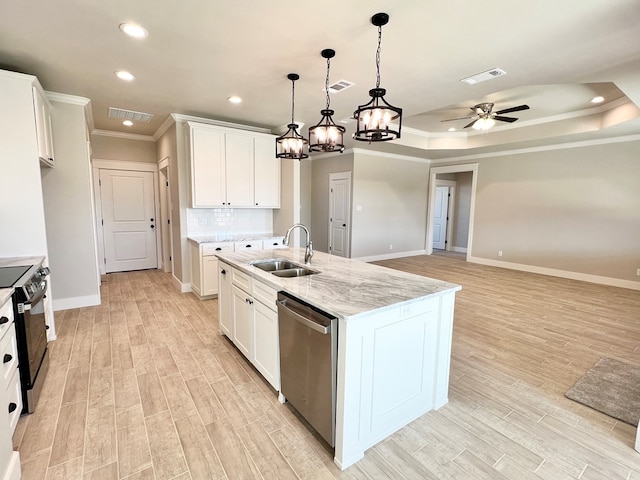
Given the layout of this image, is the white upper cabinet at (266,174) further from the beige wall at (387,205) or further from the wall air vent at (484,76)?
the wall air vent at (484,76)

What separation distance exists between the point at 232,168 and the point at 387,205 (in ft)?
13.5

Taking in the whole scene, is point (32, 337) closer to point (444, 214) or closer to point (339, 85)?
point (339, 85)

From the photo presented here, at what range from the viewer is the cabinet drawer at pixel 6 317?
168 centimetres

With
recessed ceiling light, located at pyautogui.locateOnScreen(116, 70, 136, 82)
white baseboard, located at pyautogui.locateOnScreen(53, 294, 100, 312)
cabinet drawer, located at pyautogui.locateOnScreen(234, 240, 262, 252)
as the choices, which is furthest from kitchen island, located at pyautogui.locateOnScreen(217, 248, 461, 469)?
white baseboard, located at pyautogui.locateOnScreen(53, 294, 100, 312)

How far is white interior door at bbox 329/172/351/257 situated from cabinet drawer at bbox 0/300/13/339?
228 inches

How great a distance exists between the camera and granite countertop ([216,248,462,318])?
5.56 feet

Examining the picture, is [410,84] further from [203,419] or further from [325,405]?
[203,419]

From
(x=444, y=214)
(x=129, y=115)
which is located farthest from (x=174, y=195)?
(x=444, y=214)

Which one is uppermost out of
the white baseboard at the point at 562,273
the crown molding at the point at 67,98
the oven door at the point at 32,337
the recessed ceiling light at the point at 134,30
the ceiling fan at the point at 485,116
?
the ceiling fan at the point at 485,116

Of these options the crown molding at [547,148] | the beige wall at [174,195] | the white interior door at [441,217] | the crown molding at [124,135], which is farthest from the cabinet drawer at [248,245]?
the white interior door at [441,217]

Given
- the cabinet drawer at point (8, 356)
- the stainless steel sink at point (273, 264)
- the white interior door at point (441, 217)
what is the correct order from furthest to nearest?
the white interior door at point (441, 217)
the stainless steel sink at point (273, 264)
the cabinet drawer at point (8, 356)

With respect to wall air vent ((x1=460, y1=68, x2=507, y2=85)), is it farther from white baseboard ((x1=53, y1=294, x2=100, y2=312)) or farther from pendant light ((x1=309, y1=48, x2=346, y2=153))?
white baseboard ((x1=53, y1=294, x2=100, y2=312))

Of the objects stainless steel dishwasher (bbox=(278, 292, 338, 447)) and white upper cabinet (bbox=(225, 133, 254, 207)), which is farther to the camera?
white upper cabinet (bbox=(225, 133, 254, 207))

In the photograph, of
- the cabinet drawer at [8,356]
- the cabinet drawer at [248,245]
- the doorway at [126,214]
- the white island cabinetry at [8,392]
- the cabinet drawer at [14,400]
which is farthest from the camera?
the doorway at [126,214]
